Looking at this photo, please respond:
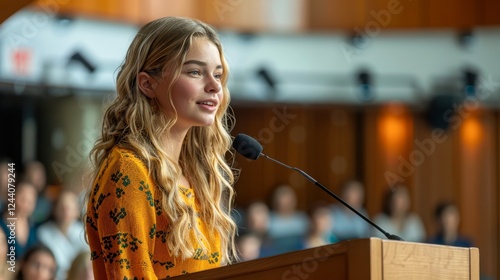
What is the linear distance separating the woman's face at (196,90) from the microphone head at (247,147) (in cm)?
9

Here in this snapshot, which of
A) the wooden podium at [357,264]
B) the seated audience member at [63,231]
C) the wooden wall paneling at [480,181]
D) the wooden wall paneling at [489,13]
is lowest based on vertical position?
the wooden podium at [357,264]

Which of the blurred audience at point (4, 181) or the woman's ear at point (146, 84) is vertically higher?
the blurred audience at point (4, 181)

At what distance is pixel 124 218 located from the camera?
162 cm

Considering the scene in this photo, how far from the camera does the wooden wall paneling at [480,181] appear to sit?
21.5 ft

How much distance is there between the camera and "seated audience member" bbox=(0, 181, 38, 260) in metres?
3.73

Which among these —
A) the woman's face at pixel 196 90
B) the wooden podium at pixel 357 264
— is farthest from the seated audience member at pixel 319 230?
the wooden podium at pixel 357 264

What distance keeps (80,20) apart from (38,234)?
2133 millimetres

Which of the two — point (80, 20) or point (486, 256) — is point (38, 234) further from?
point (486, 256)

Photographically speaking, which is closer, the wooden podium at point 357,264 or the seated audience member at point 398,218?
the wooden podium at point 357,264

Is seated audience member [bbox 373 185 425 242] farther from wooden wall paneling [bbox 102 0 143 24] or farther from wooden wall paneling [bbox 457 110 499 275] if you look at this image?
wooden wall paneling [bbox 102 0 143 24]

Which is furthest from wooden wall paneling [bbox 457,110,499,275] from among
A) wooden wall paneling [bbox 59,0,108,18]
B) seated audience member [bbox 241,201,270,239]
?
wooden wall paneling [bbox 59,0,108,18]

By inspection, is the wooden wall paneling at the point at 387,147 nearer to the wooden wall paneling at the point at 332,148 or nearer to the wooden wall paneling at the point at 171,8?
the wooden wall paneling at the point at 332,148

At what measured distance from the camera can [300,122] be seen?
6809 millimetres

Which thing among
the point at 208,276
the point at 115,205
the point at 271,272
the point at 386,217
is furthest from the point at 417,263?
the point at 386,217
